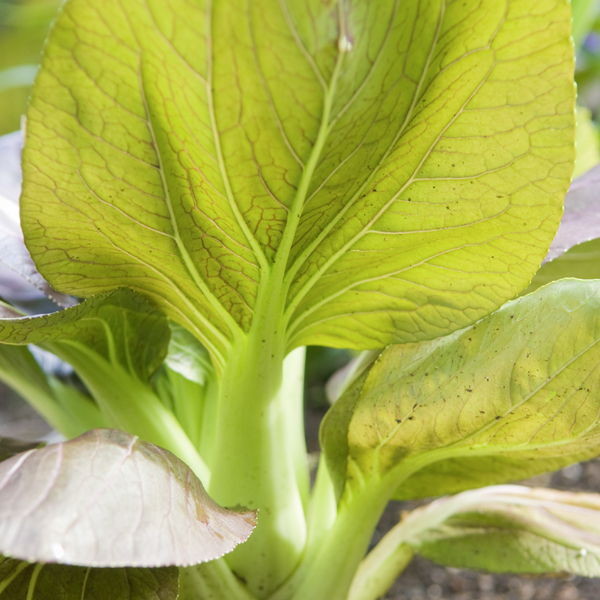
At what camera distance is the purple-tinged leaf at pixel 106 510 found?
274 mm

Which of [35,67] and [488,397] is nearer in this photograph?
[488,397]

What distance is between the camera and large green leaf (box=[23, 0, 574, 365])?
0.96 feet

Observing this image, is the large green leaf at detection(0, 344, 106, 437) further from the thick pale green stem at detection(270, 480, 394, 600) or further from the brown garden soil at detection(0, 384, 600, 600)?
the thick pale green stem at detection(270, 480, 394, 600)

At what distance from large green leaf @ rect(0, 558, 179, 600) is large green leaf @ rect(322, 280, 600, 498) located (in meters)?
0.18

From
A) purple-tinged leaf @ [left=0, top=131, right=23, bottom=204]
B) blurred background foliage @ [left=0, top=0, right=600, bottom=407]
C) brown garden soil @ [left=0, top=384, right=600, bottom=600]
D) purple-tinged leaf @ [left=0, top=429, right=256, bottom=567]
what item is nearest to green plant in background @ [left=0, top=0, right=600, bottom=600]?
purple-tinged leaf @ [left=0, top=429, right=256, bottom=567]

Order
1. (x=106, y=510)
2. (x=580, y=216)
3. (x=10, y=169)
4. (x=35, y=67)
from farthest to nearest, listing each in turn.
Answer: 1. (x=35, y=67)
2. (x=10, y=169)
3. (x=580, y=216)
4. (x=106, y=510)

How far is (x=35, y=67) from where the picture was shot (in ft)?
4.64

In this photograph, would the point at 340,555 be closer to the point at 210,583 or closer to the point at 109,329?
the point at 210,583

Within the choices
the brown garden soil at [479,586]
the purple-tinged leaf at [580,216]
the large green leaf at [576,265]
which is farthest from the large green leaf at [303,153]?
the brown garden soil at [479,586]

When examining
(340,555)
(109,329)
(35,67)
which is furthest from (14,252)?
(35,67)

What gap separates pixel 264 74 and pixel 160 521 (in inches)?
9.7

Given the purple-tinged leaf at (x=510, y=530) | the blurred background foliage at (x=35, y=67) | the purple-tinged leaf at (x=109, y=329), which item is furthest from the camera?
the blurred background foliage at (x=35, y=67)

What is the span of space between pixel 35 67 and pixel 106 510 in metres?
1.42

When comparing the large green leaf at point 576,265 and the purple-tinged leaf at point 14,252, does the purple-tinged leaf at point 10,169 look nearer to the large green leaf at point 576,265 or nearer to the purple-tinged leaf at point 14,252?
the purple-tinged leaf at point 14,252
